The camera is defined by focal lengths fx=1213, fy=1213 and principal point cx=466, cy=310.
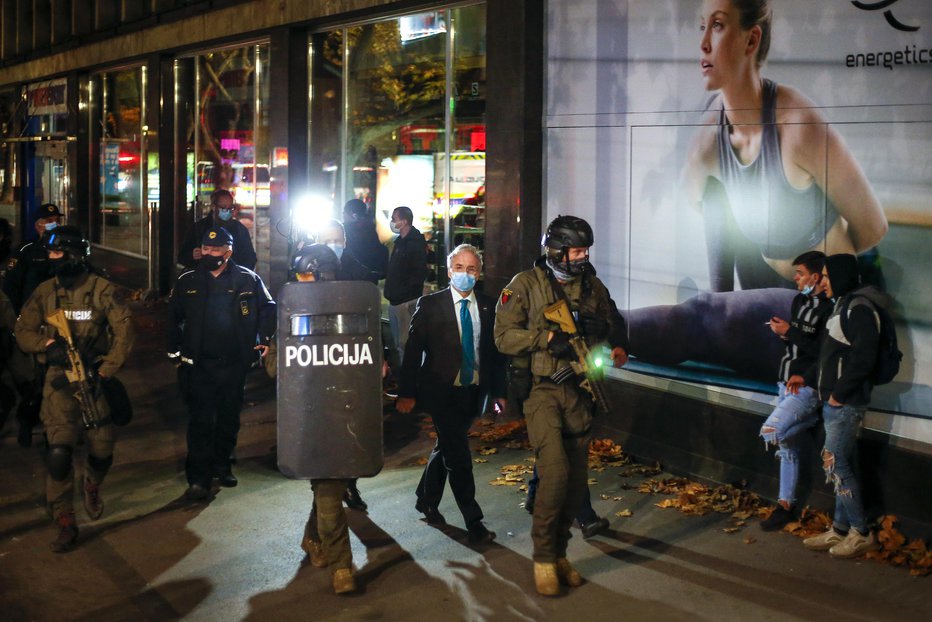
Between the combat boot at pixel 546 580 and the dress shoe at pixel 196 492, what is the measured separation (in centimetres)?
297

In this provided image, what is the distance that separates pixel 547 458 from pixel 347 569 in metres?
1.26

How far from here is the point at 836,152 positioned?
811cm

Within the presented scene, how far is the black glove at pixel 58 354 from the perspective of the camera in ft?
24.8

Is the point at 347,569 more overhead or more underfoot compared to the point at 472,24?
more underfoot

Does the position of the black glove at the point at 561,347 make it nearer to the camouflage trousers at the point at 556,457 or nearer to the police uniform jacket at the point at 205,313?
the camouflage trousers at the point at 556,457

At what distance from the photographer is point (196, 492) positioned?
855 centimetres

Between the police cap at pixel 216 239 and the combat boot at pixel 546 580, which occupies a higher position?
the police cap at pixel 216 239

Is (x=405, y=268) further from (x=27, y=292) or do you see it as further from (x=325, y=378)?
(x=325, y=378)

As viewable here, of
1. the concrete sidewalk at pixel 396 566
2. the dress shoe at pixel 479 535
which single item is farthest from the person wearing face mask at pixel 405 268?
the dress shoe at pixel 479 535

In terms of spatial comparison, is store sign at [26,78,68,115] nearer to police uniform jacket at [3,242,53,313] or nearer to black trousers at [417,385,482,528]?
police uniform jacket at [3,242,53,313]

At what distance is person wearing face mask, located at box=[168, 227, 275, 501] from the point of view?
8.59 meters

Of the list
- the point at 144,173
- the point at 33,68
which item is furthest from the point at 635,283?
the point at 33,68

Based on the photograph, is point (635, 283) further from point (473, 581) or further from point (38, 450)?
point (38, 450)

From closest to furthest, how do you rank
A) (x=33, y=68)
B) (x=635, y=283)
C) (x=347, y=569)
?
1. (x=347, y=569)
2. (x=635, y=283)
3. (x=33, y=68)
